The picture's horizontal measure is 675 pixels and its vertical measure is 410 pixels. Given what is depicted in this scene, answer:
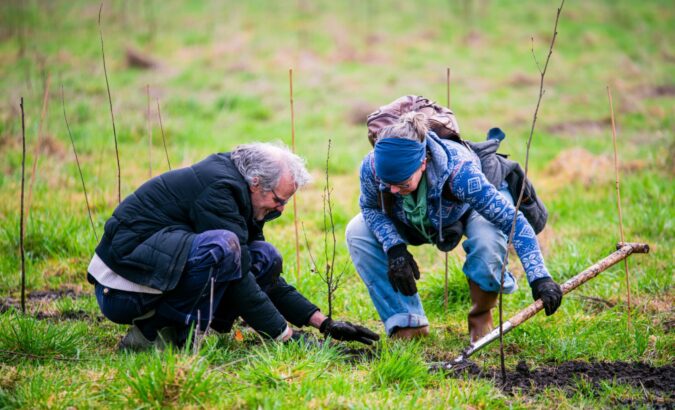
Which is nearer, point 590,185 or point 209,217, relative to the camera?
point 209,217

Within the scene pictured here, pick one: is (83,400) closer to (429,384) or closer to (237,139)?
(429,384)

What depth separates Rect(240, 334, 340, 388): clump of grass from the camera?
321 cm

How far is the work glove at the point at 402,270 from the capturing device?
3.86 metres

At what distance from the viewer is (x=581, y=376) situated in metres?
3.50

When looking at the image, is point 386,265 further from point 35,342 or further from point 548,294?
point 35,342

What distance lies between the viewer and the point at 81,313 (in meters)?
4.48

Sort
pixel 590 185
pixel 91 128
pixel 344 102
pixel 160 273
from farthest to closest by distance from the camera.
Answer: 1. pixel 344 102
2. pixel 91 128
3. pixel 590 185
4. pixel 160 273

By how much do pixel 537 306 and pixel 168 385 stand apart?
73.7 inches

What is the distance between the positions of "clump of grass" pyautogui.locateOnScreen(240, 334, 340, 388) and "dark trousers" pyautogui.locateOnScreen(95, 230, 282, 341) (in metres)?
0.34

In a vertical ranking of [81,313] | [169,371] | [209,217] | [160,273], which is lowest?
[81,313]

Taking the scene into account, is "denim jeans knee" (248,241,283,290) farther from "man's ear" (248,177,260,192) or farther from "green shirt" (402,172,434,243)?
"green shirt" (402,172,434,243)

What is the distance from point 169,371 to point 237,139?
6.45 meters

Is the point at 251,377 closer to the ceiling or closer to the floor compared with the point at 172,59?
closer to the floor

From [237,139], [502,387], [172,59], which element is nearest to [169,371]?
[502,387]
